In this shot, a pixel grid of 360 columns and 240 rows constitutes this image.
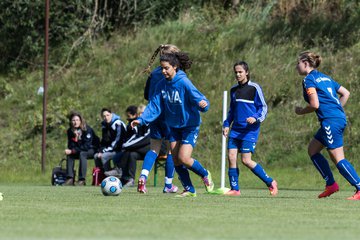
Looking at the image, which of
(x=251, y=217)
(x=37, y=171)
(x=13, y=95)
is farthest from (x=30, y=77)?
(x=251, y=217)

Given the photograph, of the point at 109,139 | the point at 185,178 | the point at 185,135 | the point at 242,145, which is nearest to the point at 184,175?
the point at 185,178

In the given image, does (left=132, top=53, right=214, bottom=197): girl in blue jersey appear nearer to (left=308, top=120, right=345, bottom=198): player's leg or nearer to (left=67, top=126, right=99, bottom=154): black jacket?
(left=308, top=120, right=345, bottom=198): player's leg

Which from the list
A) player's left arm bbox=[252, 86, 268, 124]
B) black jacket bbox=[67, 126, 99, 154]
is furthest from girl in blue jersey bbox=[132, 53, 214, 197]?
black jacket bbox=[67, 126, 99, 154]

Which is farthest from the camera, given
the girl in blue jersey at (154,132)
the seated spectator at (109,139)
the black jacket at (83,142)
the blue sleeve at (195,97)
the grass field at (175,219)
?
the black jacket at (83,142)

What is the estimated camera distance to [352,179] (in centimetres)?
1356

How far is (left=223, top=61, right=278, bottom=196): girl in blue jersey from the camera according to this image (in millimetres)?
15391

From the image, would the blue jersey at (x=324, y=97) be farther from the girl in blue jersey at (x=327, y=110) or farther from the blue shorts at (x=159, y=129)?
the blue shorts at (x=159, y=129)

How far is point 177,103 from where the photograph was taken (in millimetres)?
13789

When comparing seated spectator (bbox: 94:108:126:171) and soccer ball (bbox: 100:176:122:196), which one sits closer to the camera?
soccer ball (bbox: 100:176:122:196)

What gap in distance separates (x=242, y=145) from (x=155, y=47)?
51.7 feet

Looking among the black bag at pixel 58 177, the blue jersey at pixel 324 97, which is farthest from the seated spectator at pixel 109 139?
the blue jersey at pixel 324 97

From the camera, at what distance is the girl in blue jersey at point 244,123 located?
15391 millimetres

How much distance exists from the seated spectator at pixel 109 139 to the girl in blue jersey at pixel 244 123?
6.52 meters

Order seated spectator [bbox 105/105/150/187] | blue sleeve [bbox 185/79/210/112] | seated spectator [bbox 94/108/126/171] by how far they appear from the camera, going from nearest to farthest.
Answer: blue sleeve [bbox 185/79/210/112]
seated spectator [bbox 105/105/150/187]
seated spectator [bbox 94/108/126/171]
